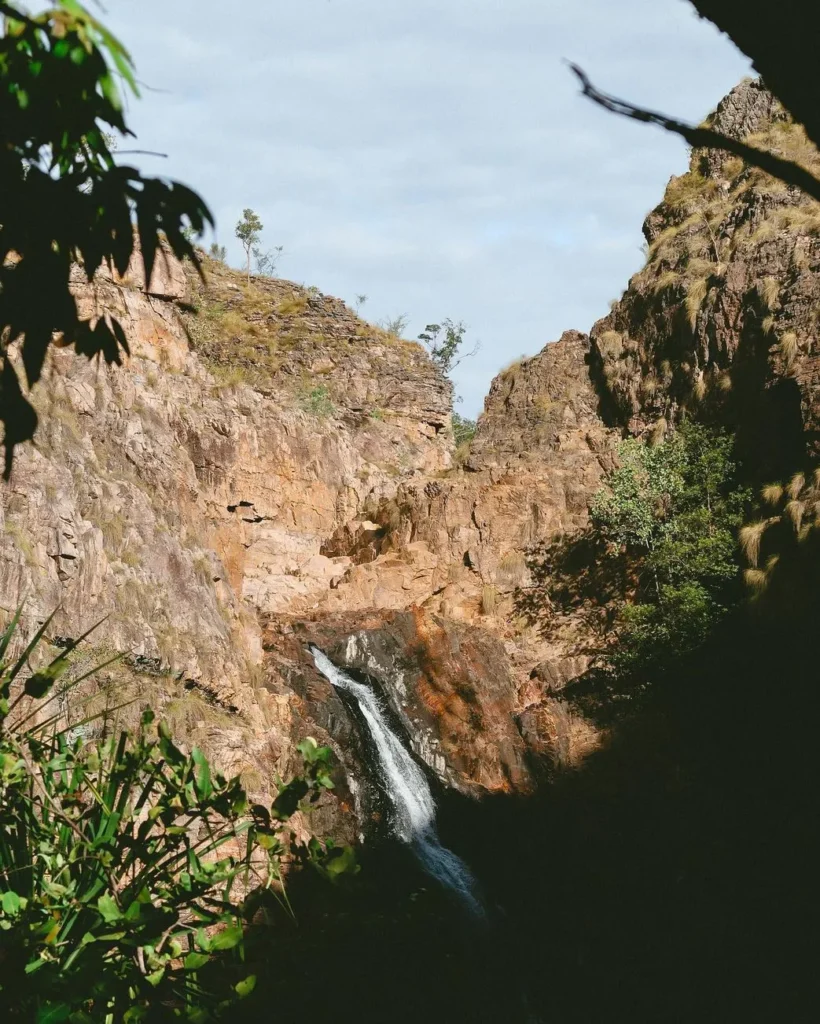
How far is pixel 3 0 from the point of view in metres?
3.06

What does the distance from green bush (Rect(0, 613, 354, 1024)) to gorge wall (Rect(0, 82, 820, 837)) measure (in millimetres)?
14526

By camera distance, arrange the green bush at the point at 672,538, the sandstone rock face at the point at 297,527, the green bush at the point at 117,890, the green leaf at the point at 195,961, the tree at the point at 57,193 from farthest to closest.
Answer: the green bush at the point at 672,538
the sandstone rock face at the point at 297,527
the green leaf at the point at 195,961
the green bush at the point at 117,890
the tree at the point at 57,193

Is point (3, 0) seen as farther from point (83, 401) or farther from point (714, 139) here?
point (83, 401)

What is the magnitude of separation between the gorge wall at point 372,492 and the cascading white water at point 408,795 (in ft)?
1.87

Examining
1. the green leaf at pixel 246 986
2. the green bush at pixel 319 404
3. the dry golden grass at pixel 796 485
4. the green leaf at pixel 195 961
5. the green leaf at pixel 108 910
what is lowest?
the green leaf at pixel 246 986

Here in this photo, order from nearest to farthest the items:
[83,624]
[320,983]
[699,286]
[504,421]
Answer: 1. [320,983]
2. [83,624]
3. [699,286]
4. [504,421]

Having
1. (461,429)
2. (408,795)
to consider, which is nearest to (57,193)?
(408,795)

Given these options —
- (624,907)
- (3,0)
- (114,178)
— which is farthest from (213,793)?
(624,907)

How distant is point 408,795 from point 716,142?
76.5 ft

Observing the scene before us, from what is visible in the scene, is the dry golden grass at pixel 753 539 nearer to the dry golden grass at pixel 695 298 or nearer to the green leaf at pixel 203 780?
the dry golden grass at pixel 695 298

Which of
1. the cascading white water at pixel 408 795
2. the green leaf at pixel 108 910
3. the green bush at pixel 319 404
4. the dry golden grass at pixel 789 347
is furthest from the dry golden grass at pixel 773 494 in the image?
the green leaf at pixel 108 910

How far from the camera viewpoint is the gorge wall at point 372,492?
22.8m

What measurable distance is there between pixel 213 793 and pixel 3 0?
2.72m

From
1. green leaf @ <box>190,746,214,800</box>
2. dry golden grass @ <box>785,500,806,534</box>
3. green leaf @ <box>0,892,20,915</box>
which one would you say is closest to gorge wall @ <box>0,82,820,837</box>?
dry golden grass @ <box>785,500,806,534</box>
